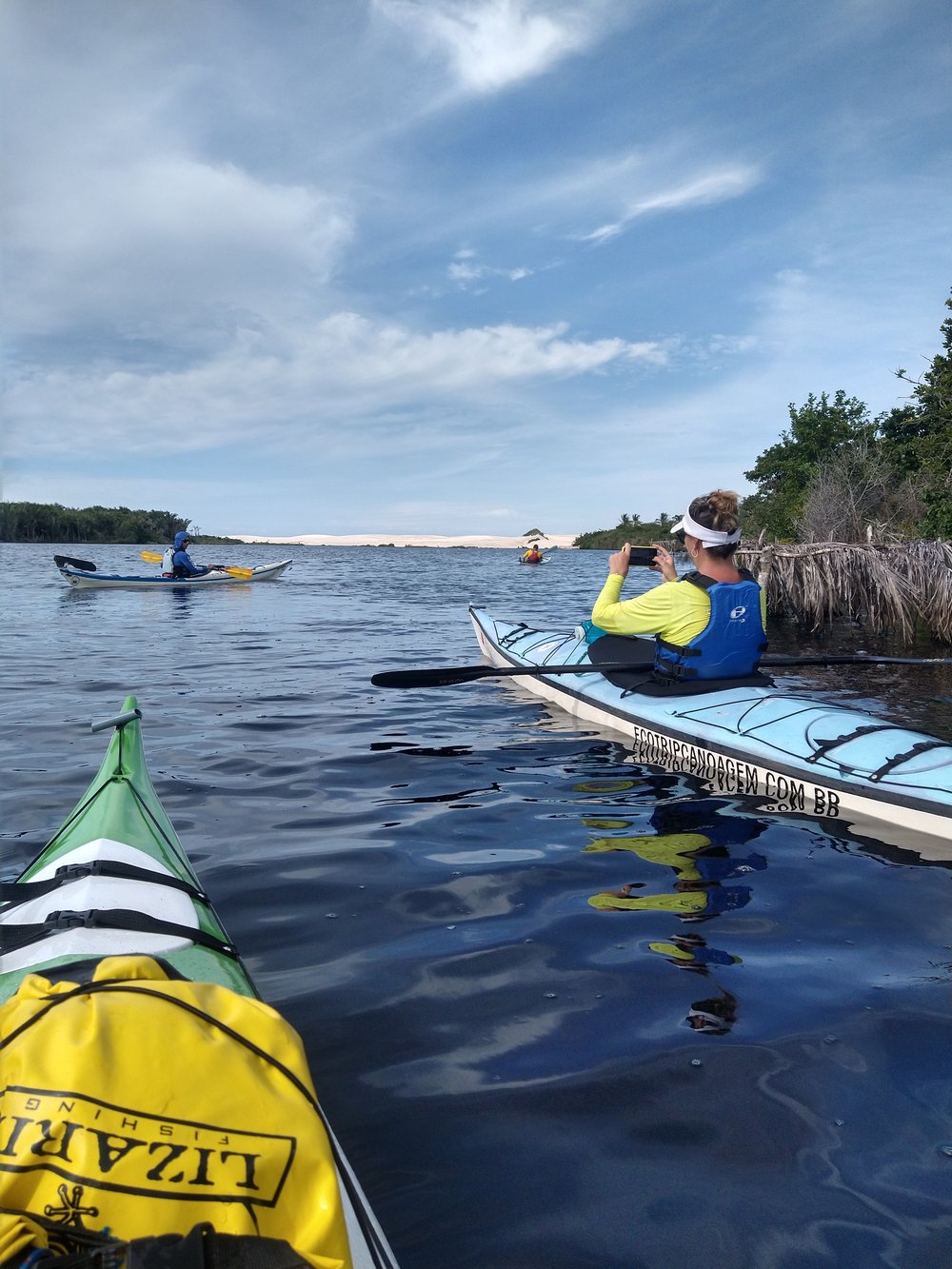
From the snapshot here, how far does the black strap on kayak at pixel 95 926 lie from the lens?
7.83 ft

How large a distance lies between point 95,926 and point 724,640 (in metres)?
4.77

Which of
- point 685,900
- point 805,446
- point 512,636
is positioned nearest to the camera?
point 685,900

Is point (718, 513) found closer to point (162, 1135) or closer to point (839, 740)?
point (839, 740)

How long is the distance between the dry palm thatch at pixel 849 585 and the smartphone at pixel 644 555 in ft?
30.7

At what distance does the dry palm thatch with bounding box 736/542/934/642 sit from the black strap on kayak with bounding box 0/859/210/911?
13851mm

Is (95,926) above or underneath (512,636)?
underneath

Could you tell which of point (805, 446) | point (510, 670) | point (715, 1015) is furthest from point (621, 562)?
point (805, 446)

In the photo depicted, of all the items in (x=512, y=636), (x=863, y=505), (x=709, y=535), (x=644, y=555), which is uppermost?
(x=863, y=505)

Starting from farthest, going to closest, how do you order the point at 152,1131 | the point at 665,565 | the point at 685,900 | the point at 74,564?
the point at 74,564
the point at 665,565
the point at 685,900
the point at 152,1131

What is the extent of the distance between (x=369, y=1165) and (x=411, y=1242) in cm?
28

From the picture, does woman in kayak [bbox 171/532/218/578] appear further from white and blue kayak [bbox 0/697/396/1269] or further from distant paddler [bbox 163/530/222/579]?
white and blue kayak [bbox 0/697/396/1269]

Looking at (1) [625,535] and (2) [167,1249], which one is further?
(1) [625,535]

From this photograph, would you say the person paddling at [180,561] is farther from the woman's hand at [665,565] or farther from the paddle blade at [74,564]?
the woman's hand at [665,565]

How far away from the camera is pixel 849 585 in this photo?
15484 mm
